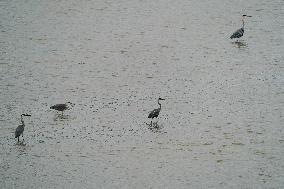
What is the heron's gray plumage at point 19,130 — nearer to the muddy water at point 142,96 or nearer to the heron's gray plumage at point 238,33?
the muddy water at point 142,96

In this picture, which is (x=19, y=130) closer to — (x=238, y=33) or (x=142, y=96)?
(x=142, y=96)

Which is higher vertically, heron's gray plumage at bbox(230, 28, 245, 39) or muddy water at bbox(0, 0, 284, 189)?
heron's gray plumage at bbox(230, 28, 245, 39)

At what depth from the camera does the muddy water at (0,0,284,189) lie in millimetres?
7531

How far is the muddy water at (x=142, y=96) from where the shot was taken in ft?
24.7

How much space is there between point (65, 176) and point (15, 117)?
2066mm

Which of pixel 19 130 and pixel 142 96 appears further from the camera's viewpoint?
pixel 142 96

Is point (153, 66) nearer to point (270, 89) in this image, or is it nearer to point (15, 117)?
point (270, 89)

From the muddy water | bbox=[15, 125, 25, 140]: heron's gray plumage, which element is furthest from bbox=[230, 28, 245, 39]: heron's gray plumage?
Answer: bbox=[15, 125, 25, 140]: heron's gray plumage

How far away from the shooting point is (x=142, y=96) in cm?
984

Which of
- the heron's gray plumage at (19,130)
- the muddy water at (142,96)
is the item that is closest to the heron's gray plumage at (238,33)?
the muddy water at (142,96)

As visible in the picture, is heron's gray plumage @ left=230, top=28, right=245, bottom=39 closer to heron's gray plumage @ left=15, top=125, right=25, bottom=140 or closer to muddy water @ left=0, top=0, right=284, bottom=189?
muddy water @ left=0, top=0, right=284, bottom=189

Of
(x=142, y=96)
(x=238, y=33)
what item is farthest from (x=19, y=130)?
(x=238, y=33)

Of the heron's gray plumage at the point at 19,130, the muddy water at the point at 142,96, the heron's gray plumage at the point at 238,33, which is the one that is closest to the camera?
the muddy water at the point at 142,96

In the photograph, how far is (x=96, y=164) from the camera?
7656 millimetres
